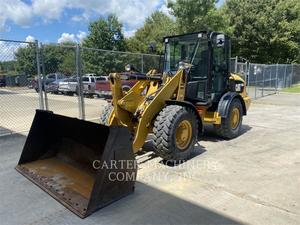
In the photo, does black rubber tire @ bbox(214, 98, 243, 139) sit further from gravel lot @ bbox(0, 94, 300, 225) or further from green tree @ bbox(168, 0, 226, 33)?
green tree @ bbox(168, 0, 226, 33)

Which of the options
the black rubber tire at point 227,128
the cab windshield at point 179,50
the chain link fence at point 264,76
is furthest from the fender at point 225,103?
the chain link fence at point 264,76

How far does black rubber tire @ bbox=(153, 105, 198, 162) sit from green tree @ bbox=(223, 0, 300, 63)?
21.1 metres

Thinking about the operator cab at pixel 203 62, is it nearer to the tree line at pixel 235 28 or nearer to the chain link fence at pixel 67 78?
the chain link fence at pixel 67 78

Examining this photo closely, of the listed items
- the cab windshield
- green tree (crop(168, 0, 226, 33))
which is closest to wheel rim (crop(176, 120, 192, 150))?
the cab windshield

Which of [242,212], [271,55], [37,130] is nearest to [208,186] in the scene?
[242,212]

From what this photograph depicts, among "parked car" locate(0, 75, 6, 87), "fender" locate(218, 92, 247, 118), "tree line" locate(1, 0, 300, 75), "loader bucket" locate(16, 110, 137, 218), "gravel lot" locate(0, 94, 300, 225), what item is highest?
"tree line" locate(1, 0, 300, 75)

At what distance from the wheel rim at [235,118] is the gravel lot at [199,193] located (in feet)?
2.66

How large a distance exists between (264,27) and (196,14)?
771 centimetres

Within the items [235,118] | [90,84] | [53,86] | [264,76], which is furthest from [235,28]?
[235,118]

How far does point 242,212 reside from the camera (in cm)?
350

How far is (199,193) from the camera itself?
13.2 feet

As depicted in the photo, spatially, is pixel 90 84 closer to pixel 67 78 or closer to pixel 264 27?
pixel 67 78

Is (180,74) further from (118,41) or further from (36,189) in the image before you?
(118,41)

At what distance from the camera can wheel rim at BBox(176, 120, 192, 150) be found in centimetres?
514
